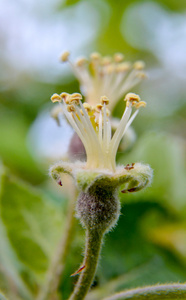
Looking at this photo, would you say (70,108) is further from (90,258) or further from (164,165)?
(164,165)

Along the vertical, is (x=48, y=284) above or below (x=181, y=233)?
below

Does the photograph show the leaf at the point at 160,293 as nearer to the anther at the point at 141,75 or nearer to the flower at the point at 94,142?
the flower at the point at 94,142

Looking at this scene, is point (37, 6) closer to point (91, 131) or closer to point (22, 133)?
point (22, 133)

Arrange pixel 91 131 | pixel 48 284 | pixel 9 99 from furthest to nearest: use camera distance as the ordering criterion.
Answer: pixel 9 99
pixel 48 284
pixel 91 131

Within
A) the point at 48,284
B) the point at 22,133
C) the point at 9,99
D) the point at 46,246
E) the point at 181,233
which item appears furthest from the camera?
the point at 9,99

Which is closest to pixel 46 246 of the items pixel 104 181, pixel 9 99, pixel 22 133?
pixel 104 181

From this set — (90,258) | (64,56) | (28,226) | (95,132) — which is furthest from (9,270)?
(64,56)
